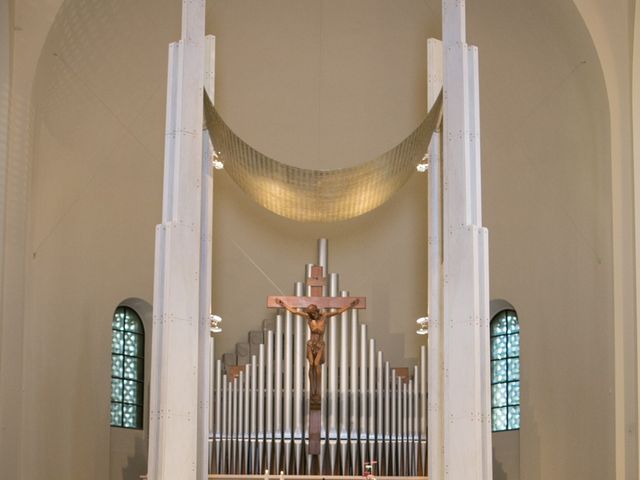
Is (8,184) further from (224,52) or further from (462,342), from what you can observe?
(462,342)

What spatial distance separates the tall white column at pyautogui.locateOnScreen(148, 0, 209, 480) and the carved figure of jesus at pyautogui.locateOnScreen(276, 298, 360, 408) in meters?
2.36

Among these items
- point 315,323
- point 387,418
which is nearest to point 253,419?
point 315,323

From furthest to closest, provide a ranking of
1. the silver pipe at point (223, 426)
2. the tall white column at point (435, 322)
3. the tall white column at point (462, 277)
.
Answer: the silver pipe at point (223, 426) < the tall white column at point (435, 322) < the tall white column at point (462, 277)

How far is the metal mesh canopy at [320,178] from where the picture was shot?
45.3ft

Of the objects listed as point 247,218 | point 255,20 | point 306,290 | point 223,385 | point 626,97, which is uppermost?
point 255,20

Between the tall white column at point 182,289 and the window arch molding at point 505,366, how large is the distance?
16.1 ft

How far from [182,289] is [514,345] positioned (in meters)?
5.73

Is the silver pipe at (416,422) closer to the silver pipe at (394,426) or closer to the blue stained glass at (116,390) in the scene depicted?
the silver pipe at (394,426)

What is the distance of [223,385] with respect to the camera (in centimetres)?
1508

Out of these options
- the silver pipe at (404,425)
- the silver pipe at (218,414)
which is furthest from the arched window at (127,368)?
the silver pipe at (404,425)

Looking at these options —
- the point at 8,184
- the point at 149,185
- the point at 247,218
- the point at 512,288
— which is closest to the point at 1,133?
the point at 8,184

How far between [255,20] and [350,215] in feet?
11.9

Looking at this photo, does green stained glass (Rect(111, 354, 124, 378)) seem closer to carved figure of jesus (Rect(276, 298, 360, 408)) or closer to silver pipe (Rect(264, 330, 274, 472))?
silver pipe (Rect(264, 330, 274, 472))

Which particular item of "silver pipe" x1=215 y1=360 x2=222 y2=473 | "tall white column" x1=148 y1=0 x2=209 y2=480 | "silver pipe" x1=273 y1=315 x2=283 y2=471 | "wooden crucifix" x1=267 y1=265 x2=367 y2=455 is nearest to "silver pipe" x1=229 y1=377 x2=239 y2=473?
"silver pipe" x1=215 y1=360 x2=222 y2=473
